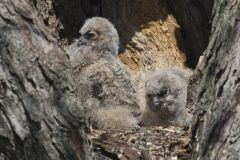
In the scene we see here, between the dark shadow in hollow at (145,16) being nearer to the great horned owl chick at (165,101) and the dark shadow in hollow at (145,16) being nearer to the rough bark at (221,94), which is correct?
the great horned owl chick at (165,101)

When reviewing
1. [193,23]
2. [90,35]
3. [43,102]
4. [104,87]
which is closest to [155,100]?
[104,87]

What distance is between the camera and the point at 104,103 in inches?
331

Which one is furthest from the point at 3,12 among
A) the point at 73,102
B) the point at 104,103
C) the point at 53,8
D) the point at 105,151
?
the point at 53,8

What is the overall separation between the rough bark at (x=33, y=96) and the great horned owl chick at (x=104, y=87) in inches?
130

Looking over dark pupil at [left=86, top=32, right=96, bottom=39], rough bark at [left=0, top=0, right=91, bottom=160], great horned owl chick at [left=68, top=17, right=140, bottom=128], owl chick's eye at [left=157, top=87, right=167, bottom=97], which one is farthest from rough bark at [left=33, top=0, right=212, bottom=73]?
rough bark at [left=0, top=0, right=91, bottom=160]

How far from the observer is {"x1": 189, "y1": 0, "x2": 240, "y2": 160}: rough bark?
4.80 metres

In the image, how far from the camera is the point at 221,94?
4934mm

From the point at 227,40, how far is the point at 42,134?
1.35m

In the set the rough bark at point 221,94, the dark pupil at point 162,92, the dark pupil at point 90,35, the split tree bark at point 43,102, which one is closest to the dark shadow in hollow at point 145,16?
the dark pupil at point 90,35

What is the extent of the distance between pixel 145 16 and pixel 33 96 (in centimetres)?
618

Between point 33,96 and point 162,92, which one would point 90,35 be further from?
point 33,96

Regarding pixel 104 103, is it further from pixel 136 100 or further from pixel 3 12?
pixel 3 12

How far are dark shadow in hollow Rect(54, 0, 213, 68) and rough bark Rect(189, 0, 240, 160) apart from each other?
4.96 metres

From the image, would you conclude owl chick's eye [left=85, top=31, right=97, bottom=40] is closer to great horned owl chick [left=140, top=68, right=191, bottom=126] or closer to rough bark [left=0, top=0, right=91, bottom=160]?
great horned owl chick [left=140, top=68, right=191, bottom=126]
